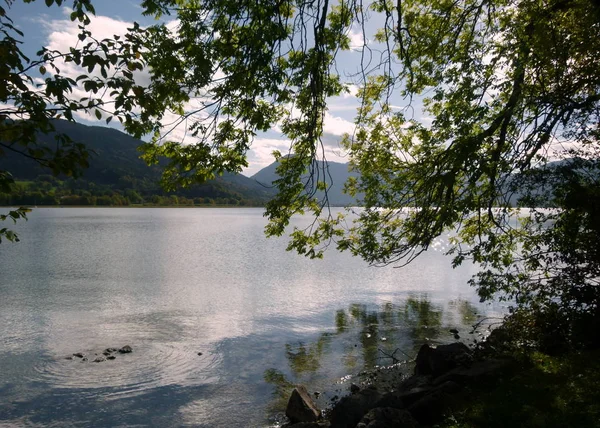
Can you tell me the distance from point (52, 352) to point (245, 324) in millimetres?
7887

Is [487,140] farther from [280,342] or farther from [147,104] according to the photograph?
[280,342]

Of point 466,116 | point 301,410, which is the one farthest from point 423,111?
point 301,410

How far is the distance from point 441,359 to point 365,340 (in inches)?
262

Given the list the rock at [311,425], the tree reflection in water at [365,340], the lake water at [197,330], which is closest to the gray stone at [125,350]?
the lake water at [197,330]

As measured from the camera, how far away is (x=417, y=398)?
9492 millimetres

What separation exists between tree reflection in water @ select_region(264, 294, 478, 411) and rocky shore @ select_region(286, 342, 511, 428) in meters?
1.59

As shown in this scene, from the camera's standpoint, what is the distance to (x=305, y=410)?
10.7m

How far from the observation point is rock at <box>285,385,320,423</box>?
10.6 meters

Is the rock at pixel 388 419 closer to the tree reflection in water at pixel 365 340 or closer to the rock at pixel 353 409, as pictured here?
the rock at pixel 353 409

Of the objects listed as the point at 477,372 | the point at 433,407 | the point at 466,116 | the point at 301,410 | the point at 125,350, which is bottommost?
the point at 125,350

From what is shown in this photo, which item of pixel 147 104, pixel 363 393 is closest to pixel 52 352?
pixel 363 393

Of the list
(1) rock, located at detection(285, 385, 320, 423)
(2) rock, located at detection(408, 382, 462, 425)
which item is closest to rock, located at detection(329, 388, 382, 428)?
(2) rock, located at detection(408, 382, 462, 425)

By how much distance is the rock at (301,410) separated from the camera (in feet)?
34.7

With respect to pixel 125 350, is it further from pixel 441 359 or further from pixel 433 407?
pixel 433 407
